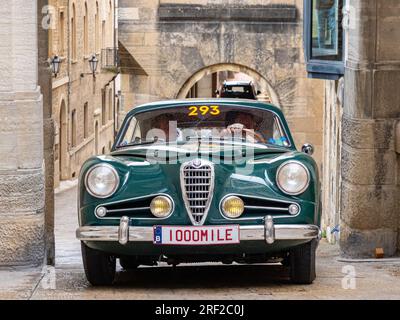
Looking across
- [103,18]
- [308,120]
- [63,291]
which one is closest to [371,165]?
[63,291]

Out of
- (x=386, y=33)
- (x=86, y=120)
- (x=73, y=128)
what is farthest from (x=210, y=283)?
(x=86, y=120)

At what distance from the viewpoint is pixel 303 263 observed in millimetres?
9406

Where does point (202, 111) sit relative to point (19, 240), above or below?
above

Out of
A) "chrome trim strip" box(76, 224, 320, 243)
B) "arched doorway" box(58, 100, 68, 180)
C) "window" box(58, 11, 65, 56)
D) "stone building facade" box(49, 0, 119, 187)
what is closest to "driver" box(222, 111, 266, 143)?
"chrome trim strip" box(76, 224, 320, 243)

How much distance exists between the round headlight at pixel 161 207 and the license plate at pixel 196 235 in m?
0.13

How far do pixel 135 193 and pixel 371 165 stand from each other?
433 cm

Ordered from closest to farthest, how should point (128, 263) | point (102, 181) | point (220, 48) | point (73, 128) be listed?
point (102, 181)
point (128, 263)
point (220, 48)
point (73, 128)

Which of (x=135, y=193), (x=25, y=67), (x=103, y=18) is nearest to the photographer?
(x=135, y=193)

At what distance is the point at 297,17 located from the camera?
27.0 meters

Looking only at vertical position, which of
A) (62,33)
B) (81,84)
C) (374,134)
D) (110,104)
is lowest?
(110,104)

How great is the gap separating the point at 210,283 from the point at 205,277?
532 mm

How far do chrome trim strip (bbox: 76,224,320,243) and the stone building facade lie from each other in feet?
73.9

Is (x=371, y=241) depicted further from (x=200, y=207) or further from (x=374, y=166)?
(x=200, y=207)
